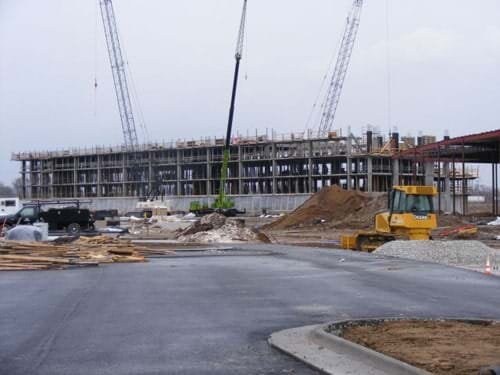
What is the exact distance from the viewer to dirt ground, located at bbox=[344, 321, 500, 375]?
782 centimetres

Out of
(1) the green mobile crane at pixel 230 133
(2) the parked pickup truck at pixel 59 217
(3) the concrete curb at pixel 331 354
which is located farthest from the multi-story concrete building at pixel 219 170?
(3) the concrete curb at pixel 331 354

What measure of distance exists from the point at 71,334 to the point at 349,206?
181ft

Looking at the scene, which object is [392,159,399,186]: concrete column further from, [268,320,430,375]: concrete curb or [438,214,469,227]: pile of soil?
[268,320,430,375]: concrete curb

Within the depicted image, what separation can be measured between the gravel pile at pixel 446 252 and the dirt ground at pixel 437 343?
15720 mm

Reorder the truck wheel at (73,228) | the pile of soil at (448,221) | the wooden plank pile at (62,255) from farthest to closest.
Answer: the pile of soil at (448,221) < the truck wheel at (73,228) < the wooden plank pile at (62,255)

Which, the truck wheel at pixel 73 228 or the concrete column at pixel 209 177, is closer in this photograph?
the truck wheel at pixel 73 228

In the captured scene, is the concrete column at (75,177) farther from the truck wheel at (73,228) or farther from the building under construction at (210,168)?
the truck wheel at (73,228)

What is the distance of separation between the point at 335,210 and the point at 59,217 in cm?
2504

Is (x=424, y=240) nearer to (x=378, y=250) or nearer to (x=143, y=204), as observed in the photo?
(x=378, y=250)

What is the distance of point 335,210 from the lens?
64.4 metres

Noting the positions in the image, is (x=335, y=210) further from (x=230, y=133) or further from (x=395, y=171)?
(x=395, y=171)

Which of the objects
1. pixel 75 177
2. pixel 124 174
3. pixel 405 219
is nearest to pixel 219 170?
pixel 124 174

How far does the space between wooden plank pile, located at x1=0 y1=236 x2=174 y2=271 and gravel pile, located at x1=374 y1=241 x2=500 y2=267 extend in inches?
381

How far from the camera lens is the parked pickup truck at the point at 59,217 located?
163ft
